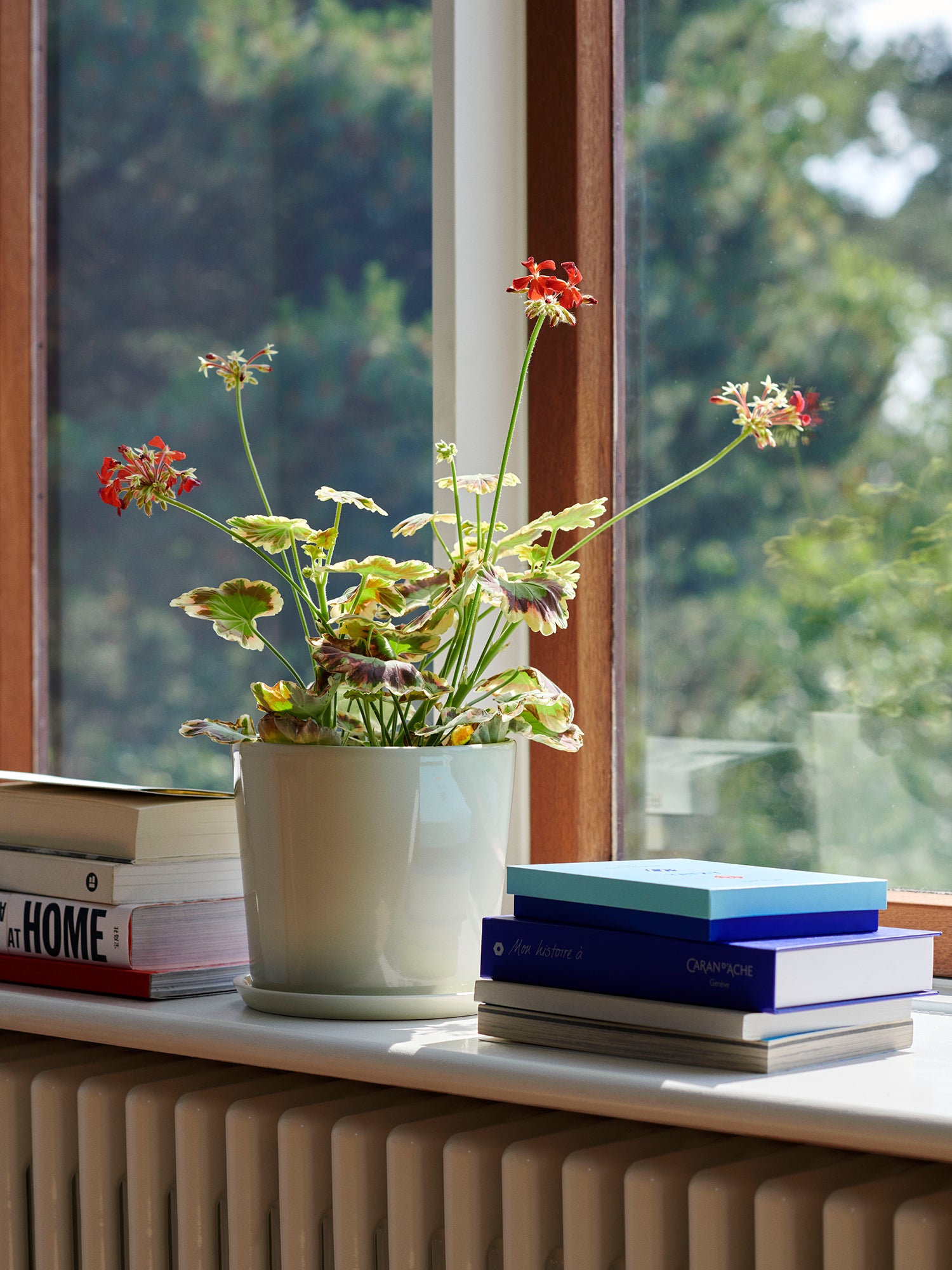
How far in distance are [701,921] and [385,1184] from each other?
1.10ft

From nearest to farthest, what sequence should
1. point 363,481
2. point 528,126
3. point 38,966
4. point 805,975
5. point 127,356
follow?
point 805,975
point 38,966
point 528,126
point 363,481
point 127,356

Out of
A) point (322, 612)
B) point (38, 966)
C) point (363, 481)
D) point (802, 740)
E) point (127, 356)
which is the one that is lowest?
point (38, 966)

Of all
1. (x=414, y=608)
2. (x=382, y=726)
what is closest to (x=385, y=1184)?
(x=382, y=726)

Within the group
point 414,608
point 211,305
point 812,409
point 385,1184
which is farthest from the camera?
point 211,305

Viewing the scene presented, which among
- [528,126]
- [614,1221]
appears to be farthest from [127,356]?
[614,1221]

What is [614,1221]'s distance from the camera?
94 centimetres

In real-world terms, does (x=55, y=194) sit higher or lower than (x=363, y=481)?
higher

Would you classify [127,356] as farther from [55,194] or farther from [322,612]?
[322,612]

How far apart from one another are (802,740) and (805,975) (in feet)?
1.37

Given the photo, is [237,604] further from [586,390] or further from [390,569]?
[586,390]

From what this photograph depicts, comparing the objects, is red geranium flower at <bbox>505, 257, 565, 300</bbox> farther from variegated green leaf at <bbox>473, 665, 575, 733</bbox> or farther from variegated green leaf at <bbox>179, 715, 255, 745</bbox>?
variegated green leaf at <bbox>179, 715, 255, 745</bbox>

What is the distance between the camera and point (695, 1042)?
90 centimetres

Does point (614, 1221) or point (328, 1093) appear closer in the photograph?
point (614, 1221)

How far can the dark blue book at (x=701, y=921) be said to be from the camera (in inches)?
35.5
